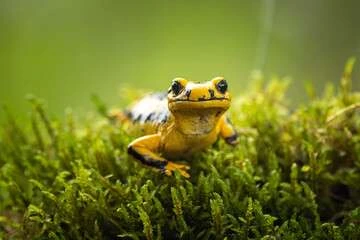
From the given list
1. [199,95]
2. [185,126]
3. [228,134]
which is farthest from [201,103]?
[228,134]

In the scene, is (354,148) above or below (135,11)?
below

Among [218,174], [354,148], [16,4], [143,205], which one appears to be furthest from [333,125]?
[16,4]

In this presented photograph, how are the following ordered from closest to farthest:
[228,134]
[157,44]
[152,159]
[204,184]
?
[204,184] < [152,159] < [228,134] < [157,44]

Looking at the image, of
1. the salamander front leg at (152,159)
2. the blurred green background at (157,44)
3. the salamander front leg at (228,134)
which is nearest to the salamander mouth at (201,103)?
the salamander front leg at (152,159)

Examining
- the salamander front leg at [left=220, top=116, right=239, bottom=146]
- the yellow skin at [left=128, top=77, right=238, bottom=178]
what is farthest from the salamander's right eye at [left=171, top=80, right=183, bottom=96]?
the salamander front leg at [left=220, top=116, right=239, bottom=146]

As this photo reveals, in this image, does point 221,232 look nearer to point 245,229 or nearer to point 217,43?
point 245,229

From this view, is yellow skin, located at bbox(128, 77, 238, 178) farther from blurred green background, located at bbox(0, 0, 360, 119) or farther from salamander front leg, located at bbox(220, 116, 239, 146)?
blurred green background, located at bbox(0, 0, 360, 119)

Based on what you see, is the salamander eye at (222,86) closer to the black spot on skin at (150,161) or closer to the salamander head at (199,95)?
the salamander head at (199,95)

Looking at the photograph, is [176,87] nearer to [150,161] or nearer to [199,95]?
[199,95]
